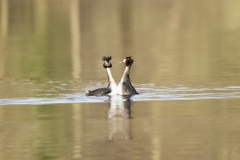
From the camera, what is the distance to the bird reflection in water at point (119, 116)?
47.5 feet

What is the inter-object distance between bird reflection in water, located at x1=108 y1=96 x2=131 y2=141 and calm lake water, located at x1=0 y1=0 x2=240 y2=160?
17 millimetres

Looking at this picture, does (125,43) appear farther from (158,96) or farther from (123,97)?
(158,96)

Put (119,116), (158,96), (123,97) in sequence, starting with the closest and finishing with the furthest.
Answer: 1. (119,116)
2. (158,96)
3. (123,97)

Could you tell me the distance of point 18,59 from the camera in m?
29.3

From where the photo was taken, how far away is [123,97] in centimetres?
1922

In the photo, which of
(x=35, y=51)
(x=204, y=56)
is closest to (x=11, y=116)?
(x=204, y=56)

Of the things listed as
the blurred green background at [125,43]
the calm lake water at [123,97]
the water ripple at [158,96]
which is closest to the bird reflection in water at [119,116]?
the calm lake water at [123,97]

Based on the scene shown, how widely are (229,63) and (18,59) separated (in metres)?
7.32

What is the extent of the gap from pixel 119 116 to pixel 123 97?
3091mm

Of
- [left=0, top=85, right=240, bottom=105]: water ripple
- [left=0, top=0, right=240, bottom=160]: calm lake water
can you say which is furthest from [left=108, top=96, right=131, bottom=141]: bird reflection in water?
[left=0, top=85, right=240, bottom=105]: water ripple

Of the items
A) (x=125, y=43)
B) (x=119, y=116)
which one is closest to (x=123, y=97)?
(x=119, y=116)

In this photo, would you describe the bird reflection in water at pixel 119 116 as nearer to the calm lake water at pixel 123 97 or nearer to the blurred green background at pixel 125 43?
the calm lake water at pixel 123 97

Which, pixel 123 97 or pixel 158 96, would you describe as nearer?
pixel 158 96

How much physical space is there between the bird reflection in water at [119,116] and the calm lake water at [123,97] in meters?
0.02
